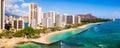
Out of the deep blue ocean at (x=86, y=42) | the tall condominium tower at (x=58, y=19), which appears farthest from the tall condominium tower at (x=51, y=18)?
the deep blue ocean at (x=86, y=42)

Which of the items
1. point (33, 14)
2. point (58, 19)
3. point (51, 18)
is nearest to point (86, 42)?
point (33, 14)

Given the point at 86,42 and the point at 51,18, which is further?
the point at 51,18

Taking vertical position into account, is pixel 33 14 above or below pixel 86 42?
above

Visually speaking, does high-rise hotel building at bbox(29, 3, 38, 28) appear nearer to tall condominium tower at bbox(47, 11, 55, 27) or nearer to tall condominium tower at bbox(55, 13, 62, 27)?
tall condominium tower at bbox(47, 11, 55, 27)

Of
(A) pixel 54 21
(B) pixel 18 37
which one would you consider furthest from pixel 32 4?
(B) pixel 18 37

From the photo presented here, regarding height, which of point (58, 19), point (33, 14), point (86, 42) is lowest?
point (86, 42)

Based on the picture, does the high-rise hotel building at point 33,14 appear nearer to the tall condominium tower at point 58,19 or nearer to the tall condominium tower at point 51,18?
the tall condominium tower at point 51,18

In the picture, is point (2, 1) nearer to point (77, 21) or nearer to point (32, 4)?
point (32, 4)

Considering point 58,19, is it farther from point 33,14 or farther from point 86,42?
point 86,42

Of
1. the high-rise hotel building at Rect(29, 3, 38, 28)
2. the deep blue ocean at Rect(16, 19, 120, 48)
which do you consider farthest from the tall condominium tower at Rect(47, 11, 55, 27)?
the deep blue ocean at Rect(16, 19, 120, 48)

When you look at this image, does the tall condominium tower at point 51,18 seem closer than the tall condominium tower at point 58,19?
Yes

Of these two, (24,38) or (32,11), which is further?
(32,11)
